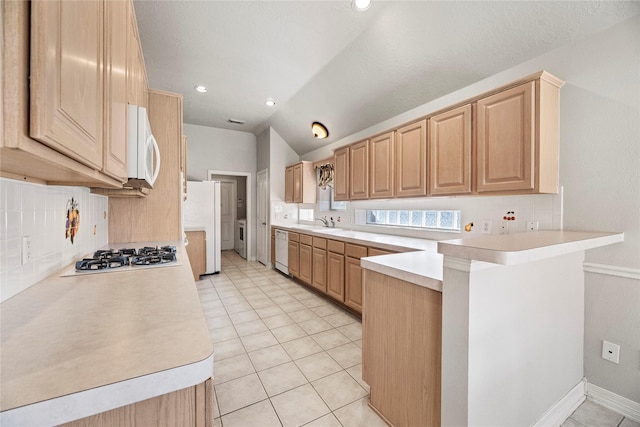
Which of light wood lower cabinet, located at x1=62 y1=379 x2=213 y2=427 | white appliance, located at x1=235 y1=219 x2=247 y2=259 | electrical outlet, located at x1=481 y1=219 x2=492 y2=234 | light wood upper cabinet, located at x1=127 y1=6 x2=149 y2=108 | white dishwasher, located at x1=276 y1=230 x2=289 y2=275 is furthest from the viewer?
white appliance, located at x1=235 y1=219 x2=247 y2=259

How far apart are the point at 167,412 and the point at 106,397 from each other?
6.4 inches

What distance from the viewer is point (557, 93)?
1.90 metres

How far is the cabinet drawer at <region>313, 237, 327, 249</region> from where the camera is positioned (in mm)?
3666

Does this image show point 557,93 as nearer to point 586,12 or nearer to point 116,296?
point 586,12

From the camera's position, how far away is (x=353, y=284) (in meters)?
3.07

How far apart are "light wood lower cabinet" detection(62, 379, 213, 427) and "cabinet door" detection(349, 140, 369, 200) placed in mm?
2838

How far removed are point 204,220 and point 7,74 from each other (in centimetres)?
476

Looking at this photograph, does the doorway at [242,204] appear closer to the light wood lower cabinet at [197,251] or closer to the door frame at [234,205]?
the door frame at [234,205]

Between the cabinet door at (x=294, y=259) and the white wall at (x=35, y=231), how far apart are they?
289cm

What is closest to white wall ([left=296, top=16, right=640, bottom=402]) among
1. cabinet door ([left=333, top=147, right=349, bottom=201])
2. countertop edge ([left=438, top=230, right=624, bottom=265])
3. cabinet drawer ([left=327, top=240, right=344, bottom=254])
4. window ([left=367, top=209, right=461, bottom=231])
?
countertop edge ([left=438, top=230, right=624, bottom=265])

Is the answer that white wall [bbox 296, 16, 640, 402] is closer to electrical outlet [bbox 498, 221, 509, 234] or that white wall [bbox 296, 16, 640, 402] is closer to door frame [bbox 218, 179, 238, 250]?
electrical outlet [bbox 498, 221, 509, 234]

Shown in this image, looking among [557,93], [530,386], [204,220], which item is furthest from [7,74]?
[204,220]

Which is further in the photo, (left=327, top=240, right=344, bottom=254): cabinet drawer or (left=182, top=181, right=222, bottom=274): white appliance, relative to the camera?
(left=182, top=181, right=222, bottom=274): white appliance

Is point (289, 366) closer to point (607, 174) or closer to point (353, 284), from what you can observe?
point (353, 284)
